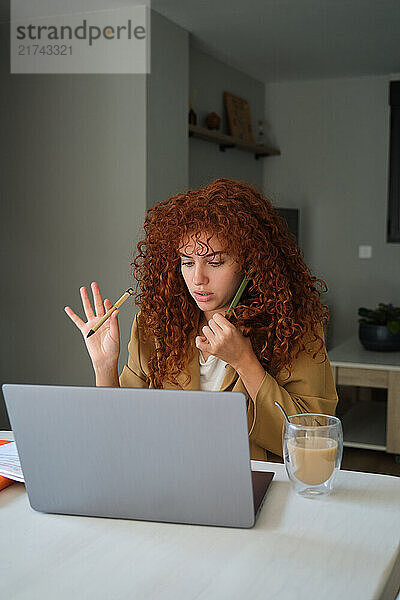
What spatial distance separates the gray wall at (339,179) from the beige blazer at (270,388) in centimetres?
389

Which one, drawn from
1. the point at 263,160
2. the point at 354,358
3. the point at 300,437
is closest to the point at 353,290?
the point at 263,160

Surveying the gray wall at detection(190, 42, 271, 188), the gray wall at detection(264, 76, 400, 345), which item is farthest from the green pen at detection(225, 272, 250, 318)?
the gray wall at detection(264, 76, 400, 345)

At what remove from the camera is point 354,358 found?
12.4ft

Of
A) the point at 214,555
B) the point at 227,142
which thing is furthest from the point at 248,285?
the point at 227,142

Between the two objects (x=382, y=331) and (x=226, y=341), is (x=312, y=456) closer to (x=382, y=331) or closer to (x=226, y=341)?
(x=226, y=341)

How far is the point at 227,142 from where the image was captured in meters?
4.88

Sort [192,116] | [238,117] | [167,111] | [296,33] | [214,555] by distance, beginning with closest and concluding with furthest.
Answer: [214,555], [167,111], [296,33], [192,116], [238,117]

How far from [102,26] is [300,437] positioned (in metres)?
3.24

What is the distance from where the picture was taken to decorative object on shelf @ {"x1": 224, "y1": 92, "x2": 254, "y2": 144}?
5.02 meters

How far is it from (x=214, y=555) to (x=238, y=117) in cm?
462

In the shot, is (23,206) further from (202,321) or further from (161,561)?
(161,561)

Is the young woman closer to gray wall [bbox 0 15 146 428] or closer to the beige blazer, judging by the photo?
the beige blazer

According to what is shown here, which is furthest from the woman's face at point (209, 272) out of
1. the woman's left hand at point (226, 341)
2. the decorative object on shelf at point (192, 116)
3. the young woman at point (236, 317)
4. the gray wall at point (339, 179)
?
the gray wall at point (339, 179)

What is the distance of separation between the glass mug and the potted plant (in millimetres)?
2932
